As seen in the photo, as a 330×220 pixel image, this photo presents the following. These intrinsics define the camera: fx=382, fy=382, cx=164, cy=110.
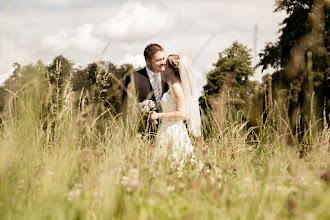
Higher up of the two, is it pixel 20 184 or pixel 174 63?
pixel 174 63

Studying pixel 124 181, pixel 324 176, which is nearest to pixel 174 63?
pixel 324 176

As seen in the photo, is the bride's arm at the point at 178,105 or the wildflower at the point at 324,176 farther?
the bride's arm at the point at 178,105

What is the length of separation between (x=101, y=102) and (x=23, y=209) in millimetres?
2165

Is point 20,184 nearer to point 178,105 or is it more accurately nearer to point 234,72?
point 178,105

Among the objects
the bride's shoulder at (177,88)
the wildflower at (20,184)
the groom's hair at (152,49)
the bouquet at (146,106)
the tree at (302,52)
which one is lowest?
the wildflower at (20,184)

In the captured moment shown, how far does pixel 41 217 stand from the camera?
7.51 feet

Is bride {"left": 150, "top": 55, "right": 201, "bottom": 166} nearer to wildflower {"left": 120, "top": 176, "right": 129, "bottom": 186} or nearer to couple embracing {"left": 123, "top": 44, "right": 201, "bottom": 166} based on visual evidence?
couple embracing {"left": 123, "top": 44, "right": 201, "bottom": 166}

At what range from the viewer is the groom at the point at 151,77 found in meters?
6.77

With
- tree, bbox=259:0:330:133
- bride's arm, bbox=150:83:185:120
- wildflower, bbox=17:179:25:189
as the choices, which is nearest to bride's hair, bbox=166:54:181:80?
bride's arm, bbox=150:83:185:120

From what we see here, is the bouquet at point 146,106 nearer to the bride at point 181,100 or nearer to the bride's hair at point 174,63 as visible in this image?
the bride at point 181,100

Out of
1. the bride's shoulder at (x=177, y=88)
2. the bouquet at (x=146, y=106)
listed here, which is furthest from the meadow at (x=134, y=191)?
the bride's shoulder at (x=177, y=88)

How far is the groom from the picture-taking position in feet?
22.2

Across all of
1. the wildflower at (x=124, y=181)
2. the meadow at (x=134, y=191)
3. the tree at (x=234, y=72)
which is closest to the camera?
the meadow at (x=134, y=191)

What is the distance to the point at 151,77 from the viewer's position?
7.38 m
